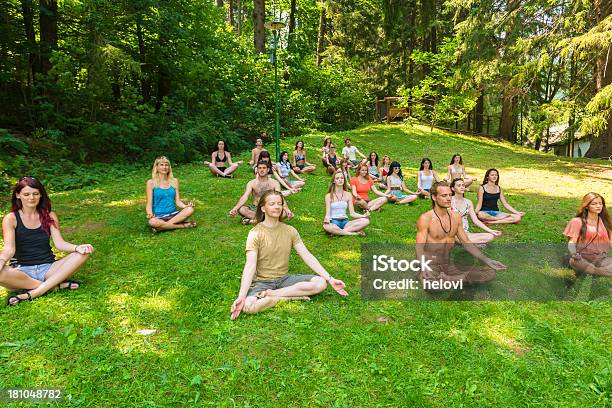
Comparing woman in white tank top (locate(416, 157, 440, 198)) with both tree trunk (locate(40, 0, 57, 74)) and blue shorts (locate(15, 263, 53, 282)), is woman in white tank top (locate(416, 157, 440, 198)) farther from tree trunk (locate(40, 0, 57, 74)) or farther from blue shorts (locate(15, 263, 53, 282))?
tree trunk (locate(40, 0, 57, 74))

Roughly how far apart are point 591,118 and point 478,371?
39.1ft

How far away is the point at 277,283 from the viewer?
418 centimetres

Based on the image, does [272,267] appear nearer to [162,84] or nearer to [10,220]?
[10,220]

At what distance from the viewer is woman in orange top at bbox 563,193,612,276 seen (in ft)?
15.9

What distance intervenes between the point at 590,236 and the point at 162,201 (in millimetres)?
6286

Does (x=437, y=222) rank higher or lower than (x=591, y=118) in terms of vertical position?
lower

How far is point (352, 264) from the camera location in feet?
17.7

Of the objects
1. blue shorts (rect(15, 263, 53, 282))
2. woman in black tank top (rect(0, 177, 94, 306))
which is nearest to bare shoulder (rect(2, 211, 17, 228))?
woman in black tank top (rect(0, 177, 94, 306))

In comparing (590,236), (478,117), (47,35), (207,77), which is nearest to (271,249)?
(590,236)

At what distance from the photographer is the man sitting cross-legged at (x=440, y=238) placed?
445 cm

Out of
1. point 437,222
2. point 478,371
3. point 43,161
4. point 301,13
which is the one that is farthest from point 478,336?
point 301,13

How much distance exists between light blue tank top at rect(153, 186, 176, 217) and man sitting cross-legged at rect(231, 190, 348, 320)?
3.03 m

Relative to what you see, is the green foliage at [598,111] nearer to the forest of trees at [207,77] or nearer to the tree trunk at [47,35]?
the forest of trees at [207,77]

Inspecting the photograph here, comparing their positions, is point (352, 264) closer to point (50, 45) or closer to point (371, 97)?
point (50, 45)
